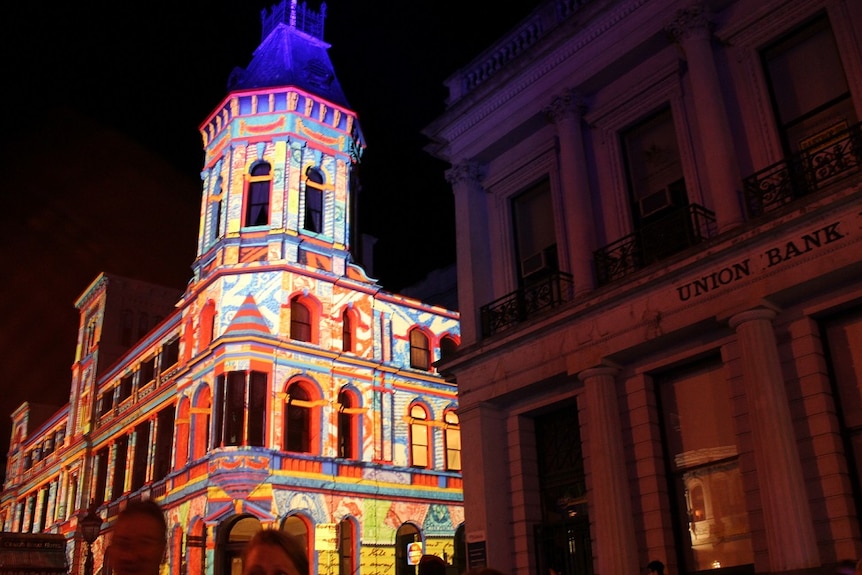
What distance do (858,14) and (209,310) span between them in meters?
23.9

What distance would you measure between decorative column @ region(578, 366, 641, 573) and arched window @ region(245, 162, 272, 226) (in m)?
19.6

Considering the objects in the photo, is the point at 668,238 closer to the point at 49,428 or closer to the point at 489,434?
the point at 489,434

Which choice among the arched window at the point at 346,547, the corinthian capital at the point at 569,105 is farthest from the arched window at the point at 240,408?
the corinthian capital at the point at 569,105

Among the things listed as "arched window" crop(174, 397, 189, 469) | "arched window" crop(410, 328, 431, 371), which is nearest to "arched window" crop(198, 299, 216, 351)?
"arched window" crop(174, 397, 189, 469)

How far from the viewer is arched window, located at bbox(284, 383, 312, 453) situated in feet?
94.0

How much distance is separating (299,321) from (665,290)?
62.1ft

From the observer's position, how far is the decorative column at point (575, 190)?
15.0m

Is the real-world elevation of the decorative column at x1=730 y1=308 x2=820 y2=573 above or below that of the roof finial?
below

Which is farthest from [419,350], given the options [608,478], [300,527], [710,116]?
[710,116]

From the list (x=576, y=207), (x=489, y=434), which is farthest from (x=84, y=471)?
(x=576, y=207)

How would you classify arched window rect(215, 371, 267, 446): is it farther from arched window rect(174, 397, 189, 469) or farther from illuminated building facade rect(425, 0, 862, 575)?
illuminated building facade rect(425, 0, 862, 575)

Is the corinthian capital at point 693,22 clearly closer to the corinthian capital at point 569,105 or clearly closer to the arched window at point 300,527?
the corinthian capital at point 569,105

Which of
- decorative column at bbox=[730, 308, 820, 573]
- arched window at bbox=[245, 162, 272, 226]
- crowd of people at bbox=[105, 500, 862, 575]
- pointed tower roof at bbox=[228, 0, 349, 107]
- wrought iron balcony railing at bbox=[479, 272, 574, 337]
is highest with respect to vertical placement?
pointed tower roof at bbox=[228, 0, 349, 107]

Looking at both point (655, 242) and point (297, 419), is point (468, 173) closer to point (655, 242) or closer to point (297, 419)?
point (655, 242)
